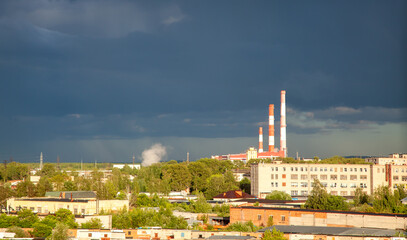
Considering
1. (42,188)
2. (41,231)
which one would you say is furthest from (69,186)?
(41,231)

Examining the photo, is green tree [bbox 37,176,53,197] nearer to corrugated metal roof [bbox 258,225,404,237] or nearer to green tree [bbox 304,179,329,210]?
green tree [bbox 304,179,329,210]

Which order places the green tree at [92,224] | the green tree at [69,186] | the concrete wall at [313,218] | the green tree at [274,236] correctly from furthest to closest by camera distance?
1. the green tree at [69,186]
2. the green tree at [92,224]
3. the concrete wall at [313,218]
4. the green tree at [274,236]

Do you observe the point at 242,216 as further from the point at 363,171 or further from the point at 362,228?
the point at 363,171

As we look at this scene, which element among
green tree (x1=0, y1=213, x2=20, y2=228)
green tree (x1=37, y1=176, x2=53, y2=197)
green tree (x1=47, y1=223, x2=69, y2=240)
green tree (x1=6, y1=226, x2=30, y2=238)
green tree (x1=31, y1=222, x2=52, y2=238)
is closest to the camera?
green tree (x1=47, y1=223, x2=69, y2=240)

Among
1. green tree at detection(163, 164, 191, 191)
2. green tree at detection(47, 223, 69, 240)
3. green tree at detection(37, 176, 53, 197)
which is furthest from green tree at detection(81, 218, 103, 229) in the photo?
green tree at detection(163, 164, 191, 191)

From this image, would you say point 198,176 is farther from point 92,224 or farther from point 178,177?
point 92,224

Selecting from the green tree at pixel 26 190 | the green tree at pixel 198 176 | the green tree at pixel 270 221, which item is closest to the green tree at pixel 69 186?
the green tree at pixel 26 190

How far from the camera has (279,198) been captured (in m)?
83.6

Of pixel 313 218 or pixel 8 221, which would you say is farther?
pixel 8 221

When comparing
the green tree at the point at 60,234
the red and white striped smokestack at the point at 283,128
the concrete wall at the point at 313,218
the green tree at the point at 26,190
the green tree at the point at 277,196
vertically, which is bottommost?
the green tree at the point at 60,234

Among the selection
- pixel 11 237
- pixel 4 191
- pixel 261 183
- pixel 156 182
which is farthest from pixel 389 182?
pixel 11 237

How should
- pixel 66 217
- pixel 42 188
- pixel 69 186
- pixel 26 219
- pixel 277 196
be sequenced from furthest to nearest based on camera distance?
1. pixel 69 186
2. pixel 277 196
3. pixel 42 188
4. pixel 66 217
5. pixel 26 219

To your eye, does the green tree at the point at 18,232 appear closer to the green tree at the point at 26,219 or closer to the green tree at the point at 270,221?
the green tree at the point at 26,219

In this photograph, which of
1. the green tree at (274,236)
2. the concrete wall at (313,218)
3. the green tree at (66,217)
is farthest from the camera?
the green tree at (66,217)
